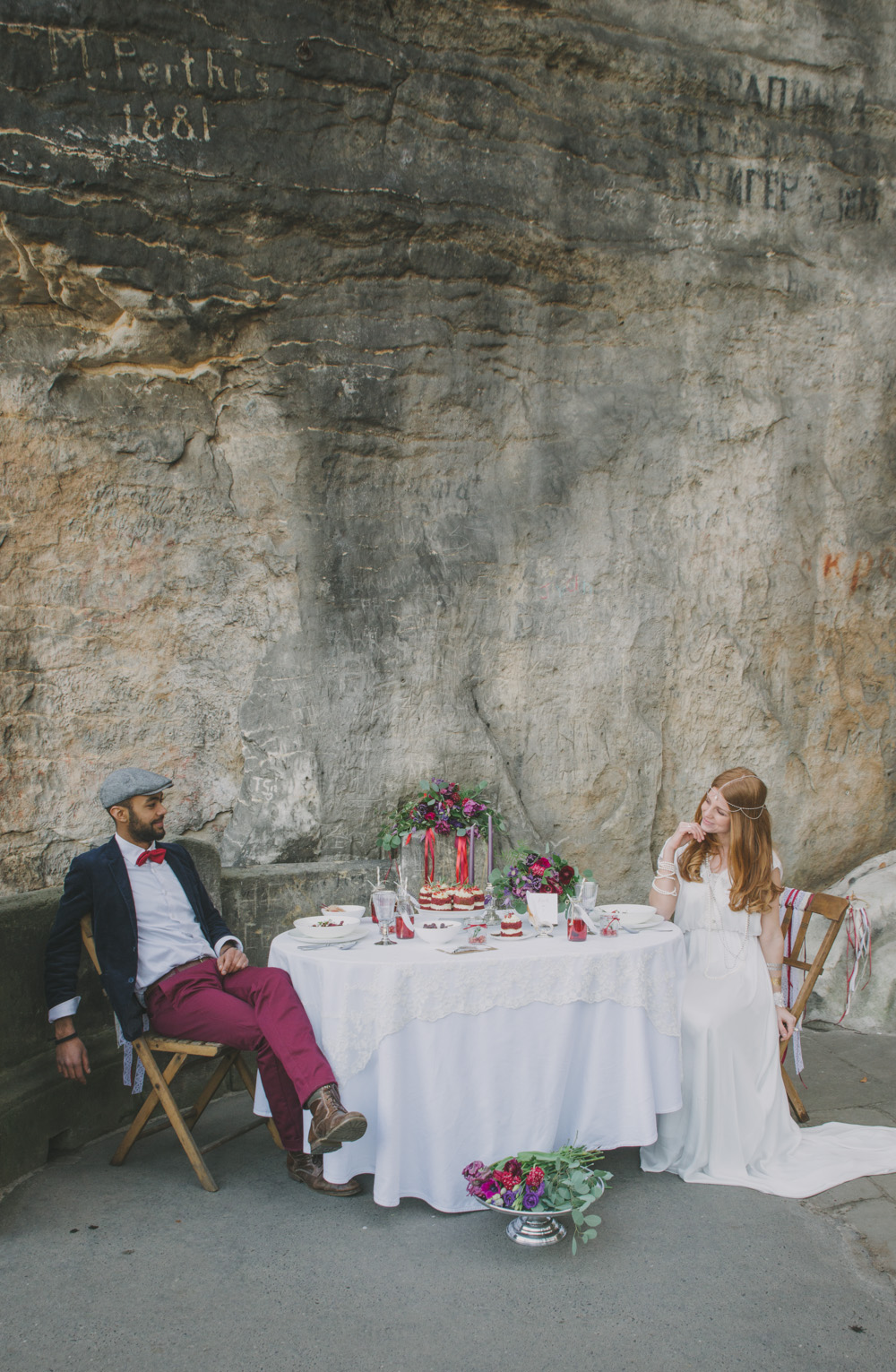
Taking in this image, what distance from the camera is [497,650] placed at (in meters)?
6.04

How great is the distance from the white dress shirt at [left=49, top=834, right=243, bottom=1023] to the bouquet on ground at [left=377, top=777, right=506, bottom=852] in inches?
64.7

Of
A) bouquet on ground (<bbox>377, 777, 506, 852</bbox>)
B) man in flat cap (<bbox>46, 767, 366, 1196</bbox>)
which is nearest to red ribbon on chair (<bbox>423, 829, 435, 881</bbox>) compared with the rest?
bouquet on ground (<bbox>377, 777, 506, 852</bbox>)

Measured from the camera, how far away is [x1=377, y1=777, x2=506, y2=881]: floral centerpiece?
508 centimetres

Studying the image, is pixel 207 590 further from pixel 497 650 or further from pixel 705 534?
pixel 705 534

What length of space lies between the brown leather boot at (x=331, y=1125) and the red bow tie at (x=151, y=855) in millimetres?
1153

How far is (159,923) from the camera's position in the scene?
3725 mm

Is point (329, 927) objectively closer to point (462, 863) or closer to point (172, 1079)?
point (172, 1079)

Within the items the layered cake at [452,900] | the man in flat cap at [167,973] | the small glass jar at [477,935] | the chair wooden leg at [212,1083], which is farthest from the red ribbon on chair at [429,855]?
the chair wooden leg at [212,1083]

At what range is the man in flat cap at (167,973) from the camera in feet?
11.0

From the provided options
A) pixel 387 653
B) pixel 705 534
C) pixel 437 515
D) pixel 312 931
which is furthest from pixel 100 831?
pixel 705 534

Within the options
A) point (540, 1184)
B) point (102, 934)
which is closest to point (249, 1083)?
point (102, 934)

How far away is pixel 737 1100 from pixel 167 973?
214cm

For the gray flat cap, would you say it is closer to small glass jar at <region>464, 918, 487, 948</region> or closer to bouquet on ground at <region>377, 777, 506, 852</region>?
small glass jar at <region>464, 918, 487, 948</region>

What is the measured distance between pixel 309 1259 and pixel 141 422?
417 cm
